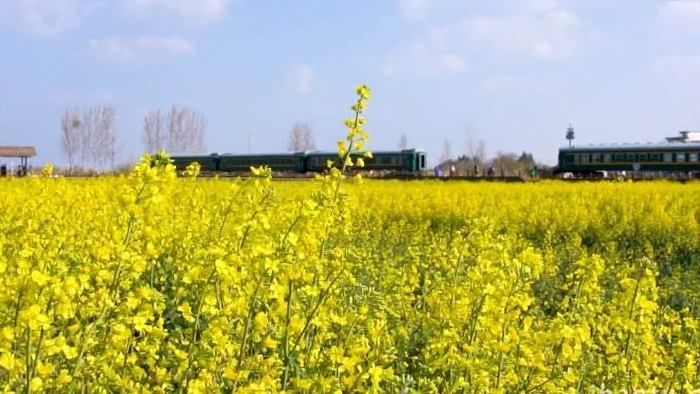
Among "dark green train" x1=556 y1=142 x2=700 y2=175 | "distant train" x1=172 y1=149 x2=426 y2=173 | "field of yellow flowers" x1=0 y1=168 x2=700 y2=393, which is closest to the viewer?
"field of yellow flowers" x1=0 y1=168 x2=700 y2=393

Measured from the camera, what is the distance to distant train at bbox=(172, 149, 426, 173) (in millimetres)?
43469

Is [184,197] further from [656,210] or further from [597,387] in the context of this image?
[656,210]

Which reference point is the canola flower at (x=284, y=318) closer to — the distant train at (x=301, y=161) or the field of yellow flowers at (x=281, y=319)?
the field of yellow flowers at (x=281, y=319)

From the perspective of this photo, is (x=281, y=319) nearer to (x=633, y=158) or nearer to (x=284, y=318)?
(x=284, y=318)

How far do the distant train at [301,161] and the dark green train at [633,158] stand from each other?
7851mm

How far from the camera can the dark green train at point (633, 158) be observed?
35.9 metres

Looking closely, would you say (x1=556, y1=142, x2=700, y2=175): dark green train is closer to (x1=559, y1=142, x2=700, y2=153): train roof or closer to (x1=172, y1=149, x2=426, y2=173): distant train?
(x1=559, y1=142, x2=700, y2=153): train roof

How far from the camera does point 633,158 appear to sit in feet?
123

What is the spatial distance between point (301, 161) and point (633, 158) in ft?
61.8

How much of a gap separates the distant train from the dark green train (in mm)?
7851

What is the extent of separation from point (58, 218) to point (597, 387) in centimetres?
505

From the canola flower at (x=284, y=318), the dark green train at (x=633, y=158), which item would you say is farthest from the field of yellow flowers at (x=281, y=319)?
the dark green train at (x=633, y=158)

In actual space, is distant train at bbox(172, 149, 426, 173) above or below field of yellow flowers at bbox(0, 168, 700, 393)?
above

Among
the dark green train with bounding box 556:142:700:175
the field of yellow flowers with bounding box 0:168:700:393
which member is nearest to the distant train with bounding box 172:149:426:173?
the dark green train with bounding box 556:142:700:175
